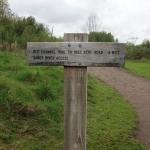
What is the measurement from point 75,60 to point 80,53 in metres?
0.09

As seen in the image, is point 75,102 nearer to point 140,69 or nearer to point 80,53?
point 80,53

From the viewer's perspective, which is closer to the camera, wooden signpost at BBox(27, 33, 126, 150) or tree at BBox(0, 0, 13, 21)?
wooden signpost at BBox(27, 33, 126, 150)

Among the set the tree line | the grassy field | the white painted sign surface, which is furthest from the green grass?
the white painted sign surface

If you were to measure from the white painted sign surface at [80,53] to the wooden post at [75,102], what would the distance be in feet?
0.29

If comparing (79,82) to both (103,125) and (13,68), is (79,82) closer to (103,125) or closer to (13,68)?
(103,125)

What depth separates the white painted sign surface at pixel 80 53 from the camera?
213 centimetres

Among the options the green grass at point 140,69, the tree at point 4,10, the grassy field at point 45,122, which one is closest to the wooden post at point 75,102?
the grassy field at point 45,122

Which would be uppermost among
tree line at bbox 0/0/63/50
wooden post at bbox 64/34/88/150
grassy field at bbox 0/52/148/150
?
tree line at bbox 0/0/63/50

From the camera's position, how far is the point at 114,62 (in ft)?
7.04

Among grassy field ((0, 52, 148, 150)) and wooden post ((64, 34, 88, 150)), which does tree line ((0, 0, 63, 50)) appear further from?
wooden post ((64, 34, 88, 150))

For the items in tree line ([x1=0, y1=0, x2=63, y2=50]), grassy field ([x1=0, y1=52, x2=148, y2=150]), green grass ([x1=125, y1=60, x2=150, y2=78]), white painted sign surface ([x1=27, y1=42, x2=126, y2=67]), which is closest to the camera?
white painted sign surface ([x1=27, y1=42, x2=126, y2=67])

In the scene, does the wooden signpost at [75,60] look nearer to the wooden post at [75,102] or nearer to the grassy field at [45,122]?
the wooden post at [75,102]

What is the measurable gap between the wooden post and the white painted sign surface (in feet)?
0.29

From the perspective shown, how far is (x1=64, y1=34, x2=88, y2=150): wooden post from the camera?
221 cm
